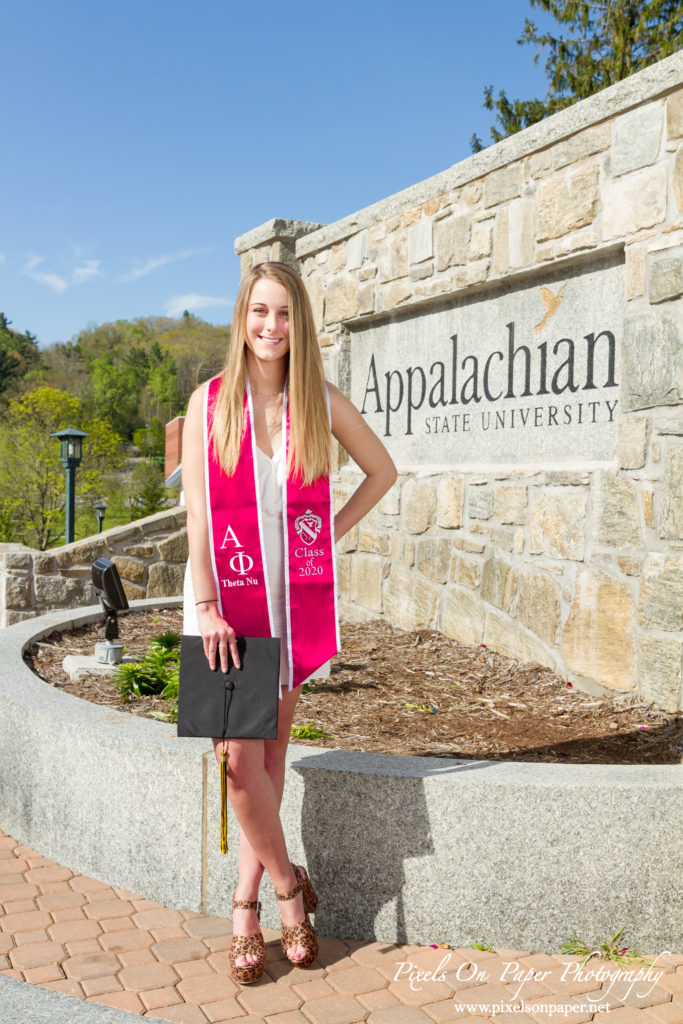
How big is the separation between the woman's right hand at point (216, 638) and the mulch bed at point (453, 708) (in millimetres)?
1191

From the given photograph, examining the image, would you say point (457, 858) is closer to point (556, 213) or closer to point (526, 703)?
point (526, 703)

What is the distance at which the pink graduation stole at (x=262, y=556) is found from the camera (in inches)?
97.5

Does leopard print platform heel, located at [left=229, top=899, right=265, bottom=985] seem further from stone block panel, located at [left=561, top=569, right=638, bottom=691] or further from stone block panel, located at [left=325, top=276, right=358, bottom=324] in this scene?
stone block panel, located at [left=325, top=276, right=358, bottom=324]

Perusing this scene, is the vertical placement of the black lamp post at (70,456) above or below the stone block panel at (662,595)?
above

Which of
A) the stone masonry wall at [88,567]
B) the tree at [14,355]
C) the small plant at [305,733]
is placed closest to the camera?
the small plant at [305,733]

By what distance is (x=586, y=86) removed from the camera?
16281mm

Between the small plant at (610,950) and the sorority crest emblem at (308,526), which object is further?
the small plant at (610,950)

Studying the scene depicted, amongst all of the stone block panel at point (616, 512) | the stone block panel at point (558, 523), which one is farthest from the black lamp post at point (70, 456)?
the stone block panel at point (616, 512)

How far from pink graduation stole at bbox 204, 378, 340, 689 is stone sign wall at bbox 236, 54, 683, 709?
2022 millimetres

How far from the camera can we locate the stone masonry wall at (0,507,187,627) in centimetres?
821

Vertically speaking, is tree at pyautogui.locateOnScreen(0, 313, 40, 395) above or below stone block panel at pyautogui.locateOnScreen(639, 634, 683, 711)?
above

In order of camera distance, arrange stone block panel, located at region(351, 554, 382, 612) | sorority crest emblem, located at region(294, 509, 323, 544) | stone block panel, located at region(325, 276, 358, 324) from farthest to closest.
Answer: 1. stone block panel, located at region(325, 276, 358, 324)
2. stone block panel, located at region(351, 554, 382, 612)
3. sorority crest emblem, located at region(294, 509, 323, 544)

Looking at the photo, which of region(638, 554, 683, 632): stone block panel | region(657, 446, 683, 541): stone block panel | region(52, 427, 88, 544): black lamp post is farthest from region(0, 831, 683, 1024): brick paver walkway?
region(52, 427, 88, 544): black lamp post

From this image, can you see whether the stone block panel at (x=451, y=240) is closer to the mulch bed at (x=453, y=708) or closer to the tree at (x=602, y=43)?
the mulch bed at (x=453, y=708)
